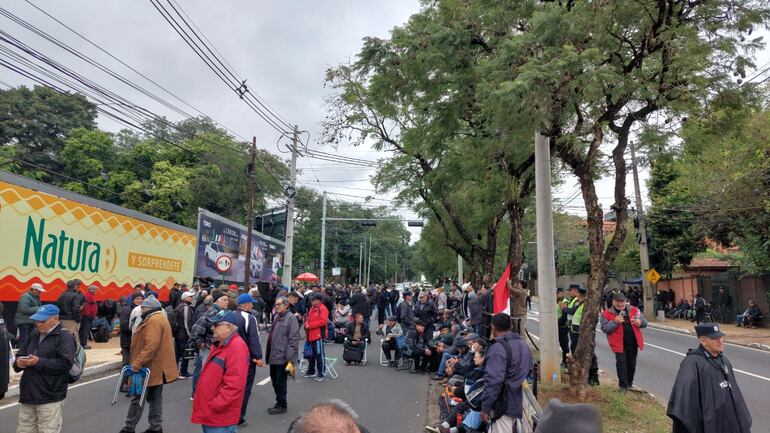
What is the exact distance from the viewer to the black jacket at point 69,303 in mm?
11312

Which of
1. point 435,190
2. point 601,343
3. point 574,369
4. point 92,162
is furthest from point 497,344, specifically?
point 92,162

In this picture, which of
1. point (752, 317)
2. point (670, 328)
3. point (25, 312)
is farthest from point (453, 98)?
point (752, 317)

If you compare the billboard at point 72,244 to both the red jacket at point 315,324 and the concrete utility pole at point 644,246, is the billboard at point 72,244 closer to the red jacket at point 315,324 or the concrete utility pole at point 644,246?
the red jacket at point 315,324

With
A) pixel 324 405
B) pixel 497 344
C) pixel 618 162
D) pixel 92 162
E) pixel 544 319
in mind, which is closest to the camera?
pixel 324 405

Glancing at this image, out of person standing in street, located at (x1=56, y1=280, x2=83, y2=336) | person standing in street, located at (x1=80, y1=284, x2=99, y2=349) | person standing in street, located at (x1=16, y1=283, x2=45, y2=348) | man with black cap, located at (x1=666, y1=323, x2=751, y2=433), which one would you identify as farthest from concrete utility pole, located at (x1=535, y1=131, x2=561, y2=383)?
person standing in street, located at (x1=80, y1=284, x2=99, y2=349)

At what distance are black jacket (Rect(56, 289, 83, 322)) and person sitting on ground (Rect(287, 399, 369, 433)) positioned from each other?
456 inches

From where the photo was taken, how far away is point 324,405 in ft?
5.72

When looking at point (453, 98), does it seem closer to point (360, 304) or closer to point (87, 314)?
point (360, 304)

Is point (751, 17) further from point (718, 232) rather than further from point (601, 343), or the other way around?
point (718, 232)

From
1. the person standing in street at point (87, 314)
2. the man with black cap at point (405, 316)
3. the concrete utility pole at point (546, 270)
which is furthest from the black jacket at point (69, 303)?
the concrete utility pole at point (546, 270)

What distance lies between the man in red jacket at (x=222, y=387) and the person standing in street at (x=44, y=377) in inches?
64.4

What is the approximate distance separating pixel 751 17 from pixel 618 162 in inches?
110

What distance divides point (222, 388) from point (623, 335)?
23.7 ft

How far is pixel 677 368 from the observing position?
1278 cm
